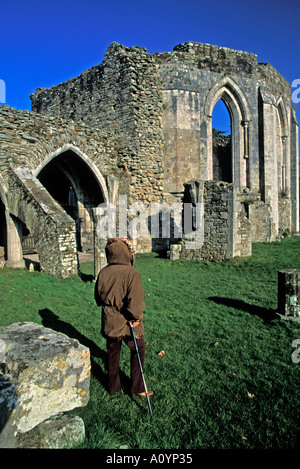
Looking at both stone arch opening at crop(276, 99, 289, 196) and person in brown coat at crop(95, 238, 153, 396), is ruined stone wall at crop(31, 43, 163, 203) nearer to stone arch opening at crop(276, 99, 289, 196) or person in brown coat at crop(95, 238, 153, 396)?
stone arch opening at crop(276, 99, 289, 196)

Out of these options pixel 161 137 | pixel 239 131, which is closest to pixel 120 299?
pixel 161 137

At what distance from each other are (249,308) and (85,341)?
119 inches

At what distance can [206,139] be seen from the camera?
15727mm

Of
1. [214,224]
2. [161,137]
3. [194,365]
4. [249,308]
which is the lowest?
[194,365]

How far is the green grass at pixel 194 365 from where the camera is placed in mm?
2256

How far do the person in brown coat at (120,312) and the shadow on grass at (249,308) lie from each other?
2840 mm

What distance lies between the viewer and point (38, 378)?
7.27ft

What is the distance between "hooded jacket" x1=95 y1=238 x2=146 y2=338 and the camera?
270cm

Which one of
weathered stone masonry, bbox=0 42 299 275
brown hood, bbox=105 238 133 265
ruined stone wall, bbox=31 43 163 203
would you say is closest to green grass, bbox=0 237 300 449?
brown hood, bbox=105 238 133 265

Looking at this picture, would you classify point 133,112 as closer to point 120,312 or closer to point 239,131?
point 239,131

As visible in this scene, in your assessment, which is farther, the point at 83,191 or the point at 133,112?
the point at 83,191

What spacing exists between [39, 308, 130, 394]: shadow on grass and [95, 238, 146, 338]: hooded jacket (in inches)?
25.7
